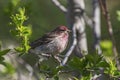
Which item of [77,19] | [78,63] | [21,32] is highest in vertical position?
[77,19]

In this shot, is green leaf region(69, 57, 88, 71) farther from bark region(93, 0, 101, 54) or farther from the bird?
the bird

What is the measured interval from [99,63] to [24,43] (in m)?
0.61

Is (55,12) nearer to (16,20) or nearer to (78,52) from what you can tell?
(78,52)

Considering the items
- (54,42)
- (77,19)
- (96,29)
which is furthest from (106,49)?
(54,42)

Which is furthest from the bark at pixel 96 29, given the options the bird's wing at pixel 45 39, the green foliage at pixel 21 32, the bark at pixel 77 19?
the green foliage at pixel 21 32

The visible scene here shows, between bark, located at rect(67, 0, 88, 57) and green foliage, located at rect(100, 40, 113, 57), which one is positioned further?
bark, located at rect(67, 0, 88, 57)

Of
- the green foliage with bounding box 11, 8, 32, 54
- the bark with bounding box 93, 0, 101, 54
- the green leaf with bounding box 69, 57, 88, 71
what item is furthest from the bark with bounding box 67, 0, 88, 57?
the green leaf with bounding box 69, 57, 88, 71

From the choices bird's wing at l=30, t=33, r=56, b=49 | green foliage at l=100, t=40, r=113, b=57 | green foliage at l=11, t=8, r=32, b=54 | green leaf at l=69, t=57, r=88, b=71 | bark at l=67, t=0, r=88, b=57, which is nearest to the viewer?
green leaf at l=69, t=57, r=88, b=71

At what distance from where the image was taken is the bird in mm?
5340

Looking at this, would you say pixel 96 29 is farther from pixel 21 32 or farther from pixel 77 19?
pixel 21 32

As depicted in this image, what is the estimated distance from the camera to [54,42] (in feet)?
18.8

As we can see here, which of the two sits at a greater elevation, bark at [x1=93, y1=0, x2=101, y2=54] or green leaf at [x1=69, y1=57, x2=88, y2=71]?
bark at [x1=93, y1=0, x2=101, y2=54]

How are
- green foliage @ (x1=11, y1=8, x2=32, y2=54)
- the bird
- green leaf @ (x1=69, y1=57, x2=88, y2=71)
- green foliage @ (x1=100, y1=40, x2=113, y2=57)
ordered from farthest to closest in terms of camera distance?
1. the bird
2. green foliage @ (x1=100, y1=40, x2=113, y2=57)
3. green foliage @ (x1=11, y1=8, x2=32, y2=54)
4. green leaf @ (x1=69, y1=57, x2=88, y2=71)

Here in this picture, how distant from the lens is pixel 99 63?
3625 millimetres
